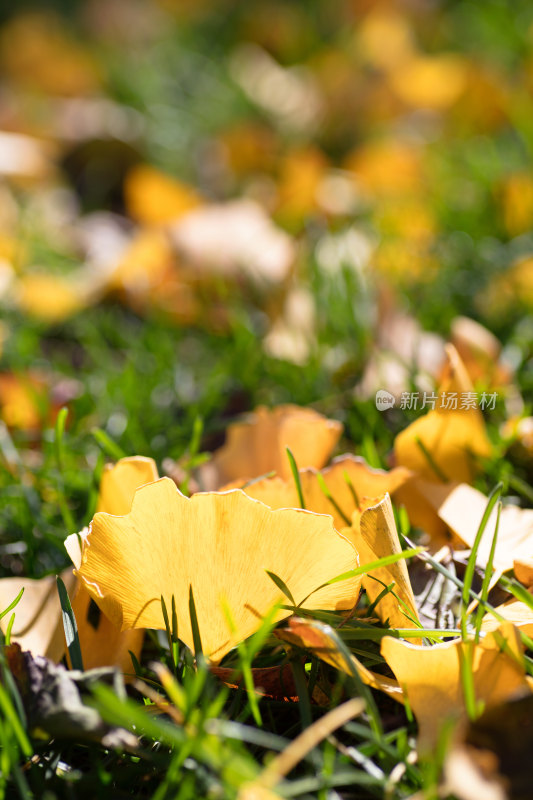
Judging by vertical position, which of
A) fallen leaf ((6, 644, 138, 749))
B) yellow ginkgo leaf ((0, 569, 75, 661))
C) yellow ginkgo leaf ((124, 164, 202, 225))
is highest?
fallen leaf ((6, 644, 138, 749))

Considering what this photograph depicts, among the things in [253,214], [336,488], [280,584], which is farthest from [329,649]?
[253,214]

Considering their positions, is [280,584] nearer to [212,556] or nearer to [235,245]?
[212,556]

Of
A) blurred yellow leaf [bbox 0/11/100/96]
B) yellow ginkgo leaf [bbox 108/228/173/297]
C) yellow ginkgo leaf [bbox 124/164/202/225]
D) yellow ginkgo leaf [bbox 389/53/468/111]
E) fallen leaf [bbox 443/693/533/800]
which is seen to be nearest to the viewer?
fallen leaf [bbox 443/693/533/800]

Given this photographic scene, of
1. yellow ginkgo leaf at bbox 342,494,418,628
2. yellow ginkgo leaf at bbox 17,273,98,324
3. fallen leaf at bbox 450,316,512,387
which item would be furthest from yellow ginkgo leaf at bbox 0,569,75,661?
yellow ginkgo leaf at bbox 17,273,98,324

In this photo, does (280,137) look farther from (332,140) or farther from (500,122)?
(500,122)

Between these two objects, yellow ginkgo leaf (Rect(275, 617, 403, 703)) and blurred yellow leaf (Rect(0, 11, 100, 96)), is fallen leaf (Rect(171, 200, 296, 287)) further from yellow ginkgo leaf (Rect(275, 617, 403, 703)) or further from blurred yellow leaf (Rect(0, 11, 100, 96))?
blurred yellow leaf (Rect(0, 11, 100, 96))

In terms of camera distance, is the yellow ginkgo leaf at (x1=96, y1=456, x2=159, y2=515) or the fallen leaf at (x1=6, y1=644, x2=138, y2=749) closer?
the fallen leaf at (x1=6, y1=644, x2=138, y2=749)
